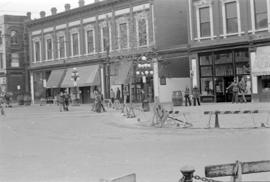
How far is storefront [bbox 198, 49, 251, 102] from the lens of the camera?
39875 millimetres

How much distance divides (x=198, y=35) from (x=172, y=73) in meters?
6.15

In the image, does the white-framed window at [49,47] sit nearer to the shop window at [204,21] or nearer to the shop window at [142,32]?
the shop window at [142,32]

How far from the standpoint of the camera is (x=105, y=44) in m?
52.3

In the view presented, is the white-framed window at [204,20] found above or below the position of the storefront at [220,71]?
above

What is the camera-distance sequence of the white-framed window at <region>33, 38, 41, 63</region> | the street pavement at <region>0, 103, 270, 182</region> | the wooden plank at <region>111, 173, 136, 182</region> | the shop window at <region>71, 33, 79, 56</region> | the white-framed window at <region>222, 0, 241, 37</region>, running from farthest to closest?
the white-framed window at <region>33, 38, 41, 63</region>
the shop window at <region>71, 33, 79, 56</region>
the white-framed window at <region>222, 0, 241, 37</region>
the street pavement at <region>0, 103, 270, 182</region>
the wooden plank at <region>111, 173, 136, 182</region>

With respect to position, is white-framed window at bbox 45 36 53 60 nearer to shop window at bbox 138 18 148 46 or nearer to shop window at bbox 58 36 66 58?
shop window at bbox 58 36 66 58

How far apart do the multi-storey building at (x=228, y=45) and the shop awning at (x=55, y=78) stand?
2161 cm

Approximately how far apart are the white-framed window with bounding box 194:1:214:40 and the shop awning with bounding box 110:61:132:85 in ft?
31.5

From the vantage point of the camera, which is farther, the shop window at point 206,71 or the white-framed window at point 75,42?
the white-framed window at point 75,42

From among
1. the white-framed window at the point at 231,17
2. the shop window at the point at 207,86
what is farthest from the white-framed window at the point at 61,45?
the white-framed window at the point at 231,17

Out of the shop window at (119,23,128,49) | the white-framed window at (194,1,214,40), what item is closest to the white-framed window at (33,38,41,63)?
the shop window at (119,23,128,49)

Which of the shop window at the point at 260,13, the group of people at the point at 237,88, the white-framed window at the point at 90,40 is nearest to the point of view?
the group of people at the point at 237,88

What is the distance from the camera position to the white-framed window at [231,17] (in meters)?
39.5

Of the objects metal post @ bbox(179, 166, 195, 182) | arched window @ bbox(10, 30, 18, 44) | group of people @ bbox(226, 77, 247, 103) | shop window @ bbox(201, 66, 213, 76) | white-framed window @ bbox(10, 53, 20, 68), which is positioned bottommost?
metal post @ bbox(179, 166, 195, 182)
